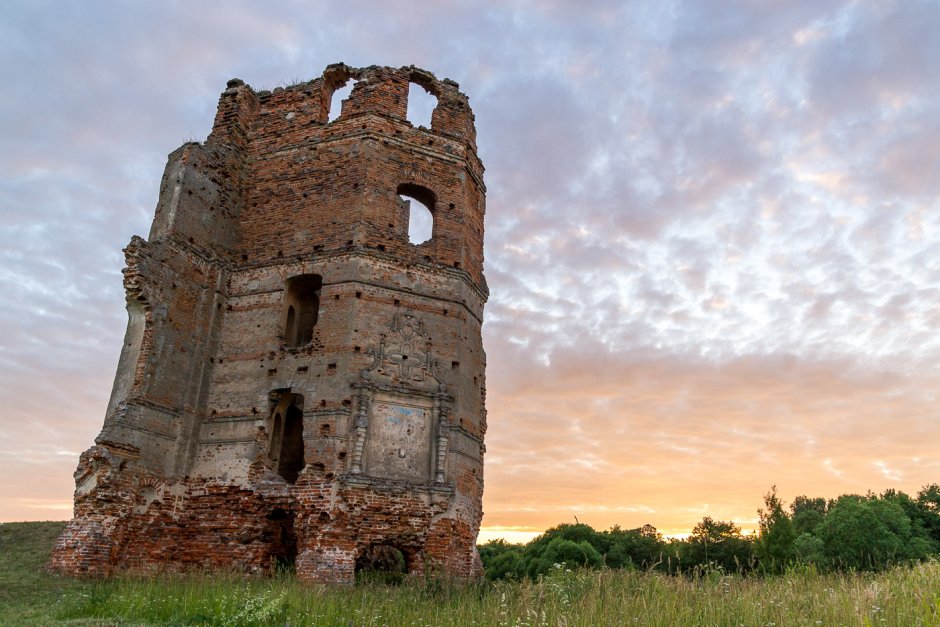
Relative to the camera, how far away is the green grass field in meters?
5.48

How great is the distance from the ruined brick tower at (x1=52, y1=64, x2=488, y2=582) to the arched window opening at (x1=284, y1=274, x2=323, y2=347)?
0.06m

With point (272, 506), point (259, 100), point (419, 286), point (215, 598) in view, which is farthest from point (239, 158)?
point (215, 598)

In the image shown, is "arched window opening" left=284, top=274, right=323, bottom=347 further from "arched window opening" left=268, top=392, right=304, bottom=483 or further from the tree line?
the tree line

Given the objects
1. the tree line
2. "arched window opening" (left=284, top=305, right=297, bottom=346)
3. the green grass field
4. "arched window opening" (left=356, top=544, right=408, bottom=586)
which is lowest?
the green grass field

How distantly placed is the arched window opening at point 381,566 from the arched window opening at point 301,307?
4.50 metres

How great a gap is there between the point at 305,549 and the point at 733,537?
30727 mm

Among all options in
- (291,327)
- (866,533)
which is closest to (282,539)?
(291,327)

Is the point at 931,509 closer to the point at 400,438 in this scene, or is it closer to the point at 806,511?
the point at 806,511

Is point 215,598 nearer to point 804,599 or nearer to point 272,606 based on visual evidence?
point 272,606

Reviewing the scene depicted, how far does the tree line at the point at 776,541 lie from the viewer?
2295 cm

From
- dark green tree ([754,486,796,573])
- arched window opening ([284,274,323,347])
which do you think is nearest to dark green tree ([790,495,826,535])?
dark green tree ([754,486,796,573])

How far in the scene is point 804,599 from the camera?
227 inches

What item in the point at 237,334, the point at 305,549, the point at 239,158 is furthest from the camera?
the point at 239,158

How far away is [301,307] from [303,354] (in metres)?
2.10
